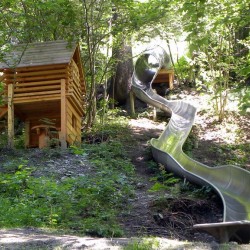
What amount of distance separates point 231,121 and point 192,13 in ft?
37.7


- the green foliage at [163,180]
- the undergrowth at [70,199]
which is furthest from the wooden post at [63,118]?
the green foliage at [163,180]

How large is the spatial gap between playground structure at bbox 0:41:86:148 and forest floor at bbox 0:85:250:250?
4.10ft

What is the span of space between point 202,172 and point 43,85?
5.32m

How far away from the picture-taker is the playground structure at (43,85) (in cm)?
1464

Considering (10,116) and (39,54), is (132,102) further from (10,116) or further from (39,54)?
(10,116)

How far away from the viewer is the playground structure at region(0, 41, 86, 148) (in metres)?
14.6

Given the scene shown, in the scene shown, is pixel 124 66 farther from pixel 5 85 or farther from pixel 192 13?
pixel 192 13

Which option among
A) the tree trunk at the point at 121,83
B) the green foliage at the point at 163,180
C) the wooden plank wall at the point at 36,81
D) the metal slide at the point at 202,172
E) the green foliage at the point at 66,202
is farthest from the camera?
the tree trunk at the point at 121,83

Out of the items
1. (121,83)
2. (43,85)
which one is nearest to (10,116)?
(43,85)

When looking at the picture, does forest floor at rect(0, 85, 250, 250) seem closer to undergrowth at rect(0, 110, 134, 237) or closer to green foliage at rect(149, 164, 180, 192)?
green foliage at rect(149, 164, 180, 192)

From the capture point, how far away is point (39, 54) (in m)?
15.3

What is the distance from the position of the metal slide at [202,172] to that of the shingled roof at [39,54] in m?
3.35

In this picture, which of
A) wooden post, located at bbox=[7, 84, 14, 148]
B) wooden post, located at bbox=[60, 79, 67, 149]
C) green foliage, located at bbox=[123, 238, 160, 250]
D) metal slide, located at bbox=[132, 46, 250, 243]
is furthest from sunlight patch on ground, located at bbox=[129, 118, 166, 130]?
green foliage, located at bbox=[123, 238, 160, 250]

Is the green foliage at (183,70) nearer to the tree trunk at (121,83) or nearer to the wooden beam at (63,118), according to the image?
the tree trunk at (121,83)
